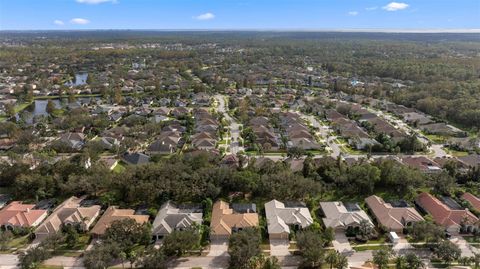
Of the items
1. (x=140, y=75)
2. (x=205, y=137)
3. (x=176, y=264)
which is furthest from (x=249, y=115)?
(x=140, y=75)

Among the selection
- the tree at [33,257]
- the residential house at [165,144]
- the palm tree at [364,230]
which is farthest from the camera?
the residential house at [165,144]

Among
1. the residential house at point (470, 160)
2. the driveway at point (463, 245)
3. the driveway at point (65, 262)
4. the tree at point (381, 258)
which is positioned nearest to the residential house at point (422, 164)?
the residential house at point (470, 160)

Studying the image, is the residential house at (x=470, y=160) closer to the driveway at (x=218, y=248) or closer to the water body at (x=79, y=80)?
the driveway at (x=218, y=248)

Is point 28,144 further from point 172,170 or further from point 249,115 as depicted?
point 249,115

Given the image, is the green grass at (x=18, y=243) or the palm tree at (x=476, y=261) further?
the green grass at (x=18, y=243)

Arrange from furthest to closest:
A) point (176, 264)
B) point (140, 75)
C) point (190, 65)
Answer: point (190, 65) < point (140, 75) < point (176, 264)

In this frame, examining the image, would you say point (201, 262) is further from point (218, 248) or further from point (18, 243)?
point (18, 243)
